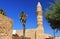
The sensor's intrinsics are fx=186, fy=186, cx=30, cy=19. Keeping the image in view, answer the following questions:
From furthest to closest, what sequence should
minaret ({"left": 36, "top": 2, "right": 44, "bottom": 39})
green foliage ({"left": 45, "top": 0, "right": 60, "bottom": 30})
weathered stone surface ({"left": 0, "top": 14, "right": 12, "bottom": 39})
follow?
minaret ({"left": 36, "top": 2, "right": 44, "bottom": 39})
green foliage ({"left": 45, "top": 0, "right": 60, "bottom": 30})
weathered stone surface ({"left": 0, "top": 14, "right": 12, "bottom": 39})

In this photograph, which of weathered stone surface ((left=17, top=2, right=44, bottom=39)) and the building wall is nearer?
weathered stone surface ((left=17, top=2, right=44, bottom=39))

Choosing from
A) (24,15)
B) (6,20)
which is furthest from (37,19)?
(6,20)

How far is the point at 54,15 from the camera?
21.8 metres

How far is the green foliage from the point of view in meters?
21.5

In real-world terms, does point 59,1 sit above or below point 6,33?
above

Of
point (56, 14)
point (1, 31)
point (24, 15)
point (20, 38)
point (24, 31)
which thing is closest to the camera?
point (1, 31)

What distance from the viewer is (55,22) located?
22.1m

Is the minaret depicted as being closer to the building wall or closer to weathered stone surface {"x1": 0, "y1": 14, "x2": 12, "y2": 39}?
the building wall

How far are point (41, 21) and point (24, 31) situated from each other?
4.22 metres

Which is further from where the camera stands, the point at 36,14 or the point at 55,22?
the point at 36,14

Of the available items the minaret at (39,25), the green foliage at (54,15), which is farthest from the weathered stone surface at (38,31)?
the green foliage at (54,15)

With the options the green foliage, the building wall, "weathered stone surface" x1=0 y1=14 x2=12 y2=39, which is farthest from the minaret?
"weathered stone surface" x1=0 y1=14 x2=12 y2=39

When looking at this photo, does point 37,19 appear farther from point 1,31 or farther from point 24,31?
point 1,31

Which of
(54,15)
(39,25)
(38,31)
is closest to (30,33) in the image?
(38,31)
